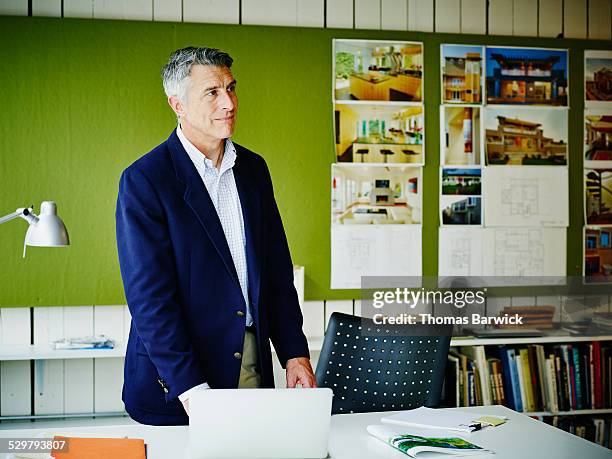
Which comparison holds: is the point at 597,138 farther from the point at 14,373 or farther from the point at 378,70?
the point at 14,373

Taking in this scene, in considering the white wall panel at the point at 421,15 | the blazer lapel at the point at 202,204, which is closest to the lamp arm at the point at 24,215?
the blazer lapel at the point at 202,204

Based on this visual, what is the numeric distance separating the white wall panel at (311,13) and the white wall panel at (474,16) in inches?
32.1

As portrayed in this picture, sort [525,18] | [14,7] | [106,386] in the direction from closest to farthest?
[14,7] → [106,386] → [525,18]

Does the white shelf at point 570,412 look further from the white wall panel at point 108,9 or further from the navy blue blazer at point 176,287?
the white wall panel at point 108,9

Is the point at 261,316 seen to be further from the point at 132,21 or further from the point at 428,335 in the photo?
the point at 132,21

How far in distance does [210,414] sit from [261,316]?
698 millimetres

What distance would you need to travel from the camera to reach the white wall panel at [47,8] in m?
3.84

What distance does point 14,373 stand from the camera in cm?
386

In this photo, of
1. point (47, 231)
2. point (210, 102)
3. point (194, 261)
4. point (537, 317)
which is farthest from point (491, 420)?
point (537, 317)

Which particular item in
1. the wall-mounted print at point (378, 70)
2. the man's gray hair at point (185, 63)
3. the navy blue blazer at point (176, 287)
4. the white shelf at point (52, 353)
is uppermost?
the wall-mounted print at point (378, 70)

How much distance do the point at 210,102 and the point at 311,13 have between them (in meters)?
2.01

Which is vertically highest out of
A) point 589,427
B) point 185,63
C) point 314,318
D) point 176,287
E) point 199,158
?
point 185,63

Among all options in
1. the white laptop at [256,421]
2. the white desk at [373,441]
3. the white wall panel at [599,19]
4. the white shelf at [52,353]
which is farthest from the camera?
the white wall panel at [599,19]

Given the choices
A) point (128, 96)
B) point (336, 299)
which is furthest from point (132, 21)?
point (336, 299)
